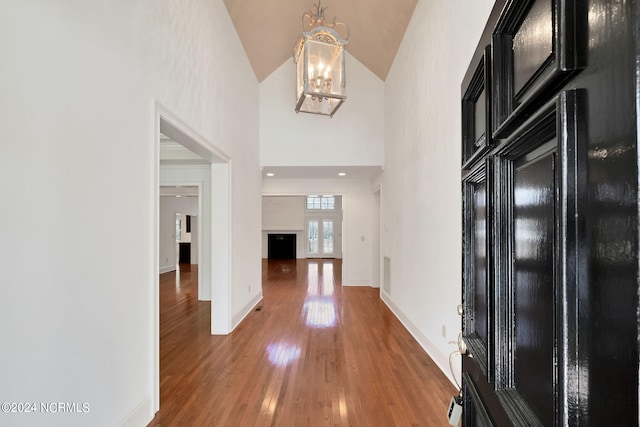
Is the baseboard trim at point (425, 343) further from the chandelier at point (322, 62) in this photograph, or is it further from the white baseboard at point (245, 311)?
the chandelier at point (322, 62)

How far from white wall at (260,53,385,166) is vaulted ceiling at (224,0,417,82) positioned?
302 mm

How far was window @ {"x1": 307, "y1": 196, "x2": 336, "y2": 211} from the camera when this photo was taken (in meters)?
14.0

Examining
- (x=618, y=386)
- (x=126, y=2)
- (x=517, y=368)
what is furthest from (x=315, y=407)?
(x=126, y=2)

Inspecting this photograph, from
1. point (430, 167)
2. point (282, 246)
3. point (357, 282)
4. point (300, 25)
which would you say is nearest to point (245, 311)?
point (357, 282)

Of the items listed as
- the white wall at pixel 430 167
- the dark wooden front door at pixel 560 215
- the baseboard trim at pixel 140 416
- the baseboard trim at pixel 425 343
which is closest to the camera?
the dark wooden front door at pixel 560 215

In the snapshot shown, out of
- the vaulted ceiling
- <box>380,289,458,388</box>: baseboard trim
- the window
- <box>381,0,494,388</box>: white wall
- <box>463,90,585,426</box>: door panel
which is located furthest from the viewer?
the window

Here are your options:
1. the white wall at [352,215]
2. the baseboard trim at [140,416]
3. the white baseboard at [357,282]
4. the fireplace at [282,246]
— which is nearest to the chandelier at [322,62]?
the baseboard trim at [140,416]

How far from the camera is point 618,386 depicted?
0.38 m

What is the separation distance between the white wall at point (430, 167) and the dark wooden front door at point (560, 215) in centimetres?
180

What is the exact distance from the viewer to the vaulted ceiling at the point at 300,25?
4133mm

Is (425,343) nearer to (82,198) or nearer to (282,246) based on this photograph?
(82,198)

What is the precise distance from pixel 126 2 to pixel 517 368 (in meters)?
2.61

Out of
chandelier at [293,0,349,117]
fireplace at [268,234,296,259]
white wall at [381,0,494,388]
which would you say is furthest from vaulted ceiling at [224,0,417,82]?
fireplace at [268,234,296,259]

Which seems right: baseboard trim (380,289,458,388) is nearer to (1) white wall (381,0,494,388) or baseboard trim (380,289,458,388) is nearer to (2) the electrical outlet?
(1) white wall (381,0,494,388)
